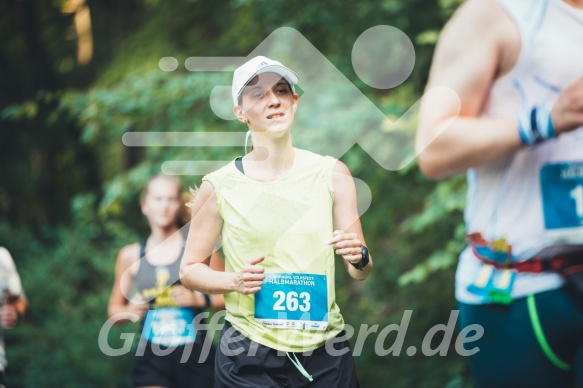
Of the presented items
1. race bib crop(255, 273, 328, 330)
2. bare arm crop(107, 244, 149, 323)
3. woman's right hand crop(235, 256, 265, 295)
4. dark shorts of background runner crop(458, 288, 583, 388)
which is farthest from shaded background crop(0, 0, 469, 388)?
dark shorts of background runner crop(458, 288, 583, 388)

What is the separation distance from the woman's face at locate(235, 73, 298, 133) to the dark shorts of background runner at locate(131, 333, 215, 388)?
2.04m

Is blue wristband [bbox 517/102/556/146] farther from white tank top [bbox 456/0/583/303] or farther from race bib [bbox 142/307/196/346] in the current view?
race bib [bbox 142/307/196/346]

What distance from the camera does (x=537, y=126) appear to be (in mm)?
1702

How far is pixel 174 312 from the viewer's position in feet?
14.1

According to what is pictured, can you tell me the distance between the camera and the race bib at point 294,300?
255 cm

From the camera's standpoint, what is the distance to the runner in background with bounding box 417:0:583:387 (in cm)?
176

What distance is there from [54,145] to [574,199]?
10.5m

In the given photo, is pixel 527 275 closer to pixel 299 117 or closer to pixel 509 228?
pixel 509 228

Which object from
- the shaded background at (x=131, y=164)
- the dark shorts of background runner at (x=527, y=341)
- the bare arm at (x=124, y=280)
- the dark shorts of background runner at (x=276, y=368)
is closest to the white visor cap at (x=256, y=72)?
the dark shorts of background runner at (x=276, y=368)

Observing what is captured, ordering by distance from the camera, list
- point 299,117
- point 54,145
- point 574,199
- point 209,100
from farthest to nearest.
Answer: point 54,145 < point 209,100 < point 299,117 < point 574,199

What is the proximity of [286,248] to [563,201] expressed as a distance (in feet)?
3.09

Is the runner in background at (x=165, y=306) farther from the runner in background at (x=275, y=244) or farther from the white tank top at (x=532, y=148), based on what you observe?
the white tank top at (x=532, y=148)

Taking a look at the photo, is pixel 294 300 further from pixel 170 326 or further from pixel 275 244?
pixel 170 326

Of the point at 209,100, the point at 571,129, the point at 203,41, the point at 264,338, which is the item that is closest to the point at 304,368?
the point at 264,338
